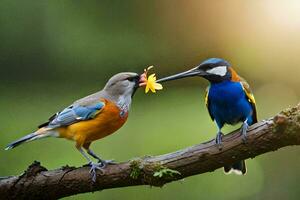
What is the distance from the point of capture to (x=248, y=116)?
3865 mm

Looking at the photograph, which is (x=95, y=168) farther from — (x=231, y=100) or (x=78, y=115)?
(x=231, y=100)

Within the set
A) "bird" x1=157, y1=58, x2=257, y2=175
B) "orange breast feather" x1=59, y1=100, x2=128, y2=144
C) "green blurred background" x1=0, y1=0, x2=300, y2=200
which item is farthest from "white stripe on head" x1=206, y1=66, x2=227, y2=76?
"green blurred background" x1=0, y1=0, x2=300, y2=200

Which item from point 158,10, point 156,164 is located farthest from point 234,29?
point 156,164

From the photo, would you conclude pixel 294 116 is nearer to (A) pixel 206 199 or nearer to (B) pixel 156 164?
(B) pixel 156 164

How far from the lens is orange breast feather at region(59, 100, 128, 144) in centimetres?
393

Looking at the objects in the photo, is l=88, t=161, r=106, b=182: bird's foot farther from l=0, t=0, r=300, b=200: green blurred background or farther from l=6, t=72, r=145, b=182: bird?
l=0, t=0, r=300, b=200: green blurred background

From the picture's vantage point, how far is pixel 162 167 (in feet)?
11.6

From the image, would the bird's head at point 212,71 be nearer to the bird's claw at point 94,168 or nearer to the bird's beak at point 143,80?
the bird's beak at point 143,80

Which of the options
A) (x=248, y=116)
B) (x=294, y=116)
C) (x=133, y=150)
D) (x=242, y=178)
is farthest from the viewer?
(x=242, y=178)

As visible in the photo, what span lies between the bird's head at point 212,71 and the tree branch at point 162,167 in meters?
0.36

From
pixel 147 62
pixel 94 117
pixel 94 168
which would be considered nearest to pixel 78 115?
pixel 94 117

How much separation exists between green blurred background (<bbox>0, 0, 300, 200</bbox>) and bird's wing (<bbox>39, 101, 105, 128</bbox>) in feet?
3.04

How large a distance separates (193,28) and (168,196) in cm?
114

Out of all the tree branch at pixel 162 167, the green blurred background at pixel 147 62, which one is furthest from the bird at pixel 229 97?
the green blurred background at pixel 147 62
